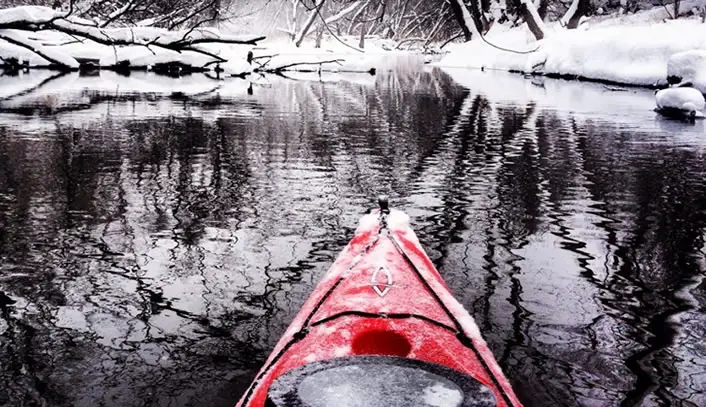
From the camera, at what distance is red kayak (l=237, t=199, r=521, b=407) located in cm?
225

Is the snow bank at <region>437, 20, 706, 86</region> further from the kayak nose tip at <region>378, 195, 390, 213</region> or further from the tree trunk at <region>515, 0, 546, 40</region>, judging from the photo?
the kayak nose tip at <region>378, 195, 390, 213</region>

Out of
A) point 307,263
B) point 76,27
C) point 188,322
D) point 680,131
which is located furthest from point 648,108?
point 188,322

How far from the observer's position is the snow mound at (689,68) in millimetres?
17891

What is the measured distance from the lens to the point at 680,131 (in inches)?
520

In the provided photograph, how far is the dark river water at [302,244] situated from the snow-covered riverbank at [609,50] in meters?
11.2

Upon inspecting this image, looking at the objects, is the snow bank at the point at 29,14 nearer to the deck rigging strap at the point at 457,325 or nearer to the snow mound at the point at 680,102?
the deck rigging strap at the point at 457,325

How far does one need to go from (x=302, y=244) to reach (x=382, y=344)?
313cm

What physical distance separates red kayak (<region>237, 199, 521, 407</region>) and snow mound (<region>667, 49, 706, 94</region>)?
15.9 metres

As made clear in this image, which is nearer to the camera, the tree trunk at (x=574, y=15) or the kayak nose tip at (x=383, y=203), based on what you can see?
the kayak nose tip at (x=383, y=203)

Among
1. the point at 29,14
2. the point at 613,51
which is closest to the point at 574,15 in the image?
the point at 613,51

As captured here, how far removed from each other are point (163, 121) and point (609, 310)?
32.8 feet

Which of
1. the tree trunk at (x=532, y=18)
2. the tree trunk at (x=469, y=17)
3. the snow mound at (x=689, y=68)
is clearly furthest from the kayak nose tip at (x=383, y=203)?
the tree trunk at (x=469, y=17)

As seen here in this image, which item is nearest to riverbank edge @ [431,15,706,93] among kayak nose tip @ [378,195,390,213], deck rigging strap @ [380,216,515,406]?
kayak nose tip @ [378,195,390,213]

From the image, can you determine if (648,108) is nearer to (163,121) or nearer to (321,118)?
(321,118)
